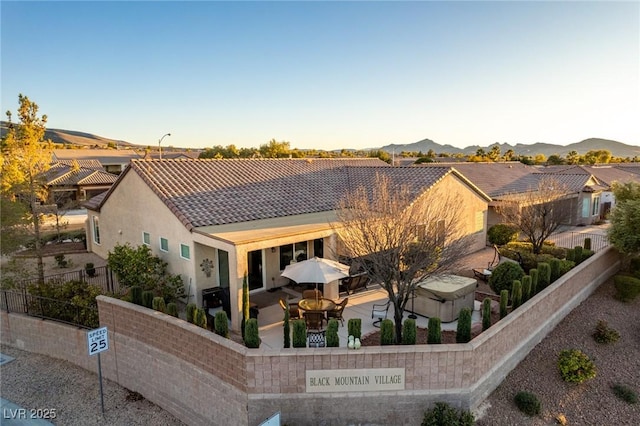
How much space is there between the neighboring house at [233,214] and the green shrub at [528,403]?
762 cm

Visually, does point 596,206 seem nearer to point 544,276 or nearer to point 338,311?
point 544,276

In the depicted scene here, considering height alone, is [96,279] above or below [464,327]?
below

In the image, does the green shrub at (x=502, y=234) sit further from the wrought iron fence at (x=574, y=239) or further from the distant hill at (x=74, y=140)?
the distant hill at (x=74, y=140)

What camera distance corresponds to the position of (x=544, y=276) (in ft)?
49.2

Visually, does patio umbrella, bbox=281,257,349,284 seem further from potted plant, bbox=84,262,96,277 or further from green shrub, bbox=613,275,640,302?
green shrub, bbox=613,275,640,302

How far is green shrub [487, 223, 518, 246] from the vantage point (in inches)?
956

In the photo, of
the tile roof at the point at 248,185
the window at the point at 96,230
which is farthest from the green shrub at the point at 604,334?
the window at the point at 96,230

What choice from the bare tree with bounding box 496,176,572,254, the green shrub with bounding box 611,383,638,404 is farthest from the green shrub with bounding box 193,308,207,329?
the bare tree with bounding box 496,176,572,254

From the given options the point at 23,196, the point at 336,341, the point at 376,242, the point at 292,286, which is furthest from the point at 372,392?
the point at 23,196

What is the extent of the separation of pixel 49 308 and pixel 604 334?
19707 millimetres

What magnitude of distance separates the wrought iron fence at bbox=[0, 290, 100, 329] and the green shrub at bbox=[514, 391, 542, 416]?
12.9m

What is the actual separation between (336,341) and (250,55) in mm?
20440

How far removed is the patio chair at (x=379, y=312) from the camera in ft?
44.3

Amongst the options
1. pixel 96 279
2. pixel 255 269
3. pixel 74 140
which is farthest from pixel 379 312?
pixel 74 140
